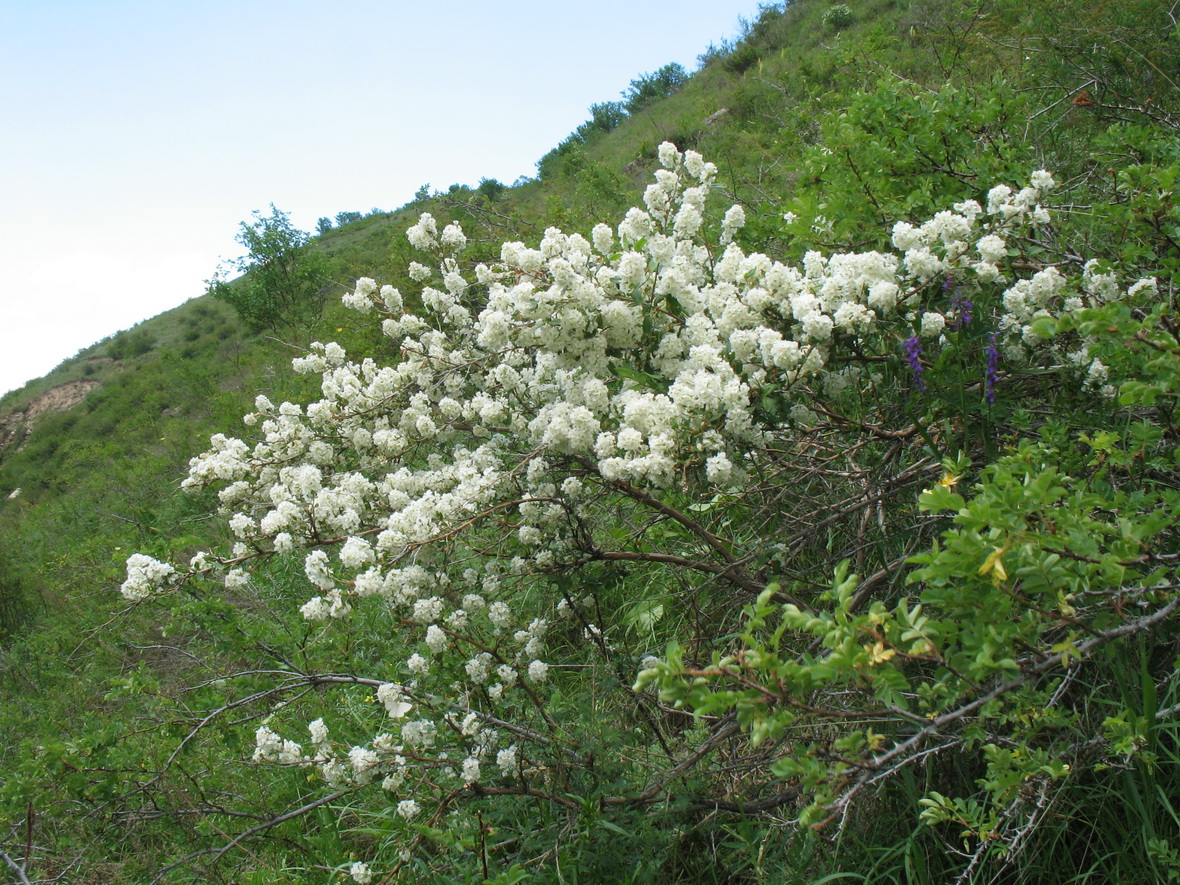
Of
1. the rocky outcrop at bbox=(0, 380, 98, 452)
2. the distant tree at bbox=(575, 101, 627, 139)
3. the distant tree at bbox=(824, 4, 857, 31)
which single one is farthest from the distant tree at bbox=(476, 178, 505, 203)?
the rocky outcrop at bbox=(0, 380, 98, 452)

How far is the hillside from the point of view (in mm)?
1655

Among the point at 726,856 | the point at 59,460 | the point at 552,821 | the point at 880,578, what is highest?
the point at 59,460

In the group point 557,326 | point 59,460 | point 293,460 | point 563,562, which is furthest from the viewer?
point 59,460

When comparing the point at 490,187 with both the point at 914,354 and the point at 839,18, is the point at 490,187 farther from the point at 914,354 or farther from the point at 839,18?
the point at 914,354

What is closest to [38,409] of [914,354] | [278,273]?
[278,273]

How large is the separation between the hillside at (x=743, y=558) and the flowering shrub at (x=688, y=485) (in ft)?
0.06

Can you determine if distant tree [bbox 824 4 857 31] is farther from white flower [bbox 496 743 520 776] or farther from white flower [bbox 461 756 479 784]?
white flower [bbox 461 756 479 784]

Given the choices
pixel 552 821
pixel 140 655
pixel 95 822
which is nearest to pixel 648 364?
pixel 552 821

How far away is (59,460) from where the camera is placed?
20750 millimetres

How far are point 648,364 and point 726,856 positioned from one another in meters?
1.79

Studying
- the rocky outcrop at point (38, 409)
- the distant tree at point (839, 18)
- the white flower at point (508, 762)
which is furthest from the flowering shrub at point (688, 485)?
the rocky outcrop at point (38, 409)

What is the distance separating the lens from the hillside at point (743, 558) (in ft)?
5.43

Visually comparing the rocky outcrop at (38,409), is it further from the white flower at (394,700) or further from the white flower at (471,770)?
the white flower at (471,770)

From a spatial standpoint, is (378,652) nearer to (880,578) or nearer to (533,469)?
(533,469)
